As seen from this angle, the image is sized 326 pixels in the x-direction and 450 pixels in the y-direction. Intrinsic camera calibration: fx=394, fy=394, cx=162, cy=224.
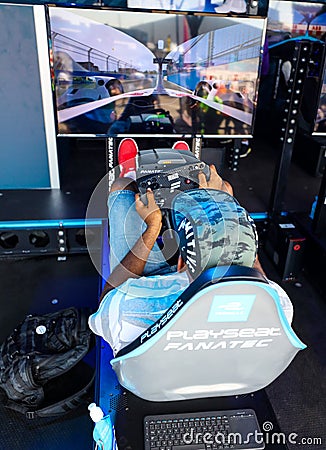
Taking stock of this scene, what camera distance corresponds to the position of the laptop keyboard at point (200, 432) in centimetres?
107

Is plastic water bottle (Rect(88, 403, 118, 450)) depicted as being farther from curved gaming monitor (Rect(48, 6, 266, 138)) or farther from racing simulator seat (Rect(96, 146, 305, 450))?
curved gaming monitor (Rect(48, 6, 266, 138))

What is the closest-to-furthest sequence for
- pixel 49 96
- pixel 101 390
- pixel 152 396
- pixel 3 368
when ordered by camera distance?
pixel 152 396 < pixel 101 390 < pixel 3 368 < pixel 49 96

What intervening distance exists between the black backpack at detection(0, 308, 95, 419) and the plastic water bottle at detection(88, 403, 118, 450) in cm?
68

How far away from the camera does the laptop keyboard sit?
1073mm

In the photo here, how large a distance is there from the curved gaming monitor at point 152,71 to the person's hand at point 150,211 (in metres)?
1.28

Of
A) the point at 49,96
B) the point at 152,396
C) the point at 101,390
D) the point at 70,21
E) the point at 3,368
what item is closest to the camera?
the point at 152,396

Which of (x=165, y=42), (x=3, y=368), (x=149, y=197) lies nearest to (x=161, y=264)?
(x=149, y=197)

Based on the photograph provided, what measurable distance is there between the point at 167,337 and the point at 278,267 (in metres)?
1.87

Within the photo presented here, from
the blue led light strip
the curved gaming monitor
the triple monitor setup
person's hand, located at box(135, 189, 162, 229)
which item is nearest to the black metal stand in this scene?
the triple monitor setup

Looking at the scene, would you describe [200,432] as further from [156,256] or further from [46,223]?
[46,223]

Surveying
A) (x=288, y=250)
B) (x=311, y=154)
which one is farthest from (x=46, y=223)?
(x=311, y=154)

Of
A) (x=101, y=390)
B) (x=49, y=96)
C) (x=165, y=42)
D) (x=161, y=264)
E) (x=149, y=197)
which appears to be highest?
(x=165, y=42)

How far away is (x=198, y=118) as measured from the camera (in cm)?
268

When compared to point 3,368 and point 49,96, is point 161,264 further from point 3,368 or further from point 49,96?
point 49,96
